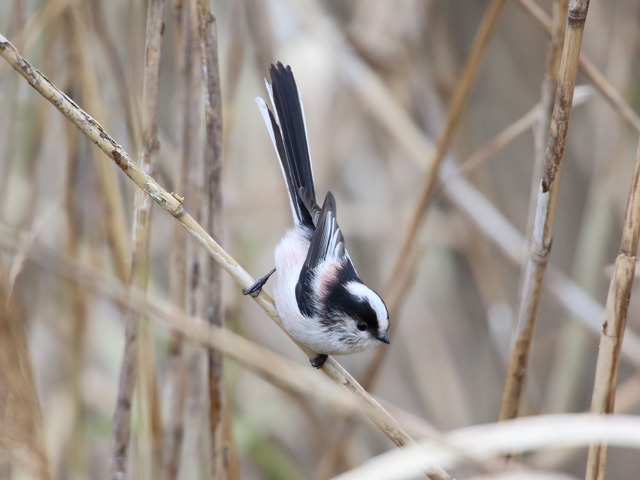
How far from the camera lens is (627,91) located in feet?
7.36

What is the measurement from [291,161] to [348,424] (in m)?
0.79

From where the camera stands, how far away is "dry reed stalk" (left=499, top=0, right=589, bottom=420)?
39.7 inches

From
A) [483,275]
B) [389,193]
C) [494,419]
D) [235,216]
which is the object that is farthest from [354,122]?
[494,419]

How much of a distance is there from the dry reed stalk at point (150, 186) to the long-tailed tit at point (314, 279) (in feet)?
0.75

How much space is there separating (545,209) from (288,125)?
27.4 inches

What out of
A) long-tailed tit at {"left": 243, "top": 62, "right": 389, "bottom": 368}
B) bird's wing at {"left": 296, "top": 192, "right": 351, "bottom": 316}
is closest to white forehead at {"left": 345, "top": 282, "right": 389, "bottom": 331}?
long-tailed tit at {"left": 243, "top": 62, "right": 389, "bottom": 368}

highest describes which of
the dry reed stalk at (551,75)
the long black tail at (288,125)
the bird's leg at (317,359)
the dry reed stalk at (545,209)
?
the dry reed stalk at (551,75)

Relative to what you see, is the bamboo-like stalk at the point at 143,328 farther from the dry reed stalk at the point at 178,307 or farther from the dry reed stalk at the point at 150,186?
the dry reed stalk at the point at 150,186

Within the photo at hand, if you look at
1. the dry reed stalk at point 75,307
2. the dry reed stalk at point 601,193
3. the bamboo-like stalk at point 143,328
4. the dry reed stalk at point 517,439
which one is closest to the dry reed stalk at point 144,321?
the bamboo-like stalk at point 143,328

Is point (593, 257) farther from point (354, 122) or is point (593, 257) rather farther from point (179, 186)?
point (179, 186)

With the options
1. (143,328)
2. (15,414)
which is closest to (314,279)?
(143,328)

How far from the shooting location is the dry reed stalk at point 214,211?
1.27 meters

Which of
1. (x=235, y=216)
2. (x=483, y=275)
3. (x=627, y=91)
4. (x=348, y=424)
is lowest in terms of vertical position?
(x=348, y=424)

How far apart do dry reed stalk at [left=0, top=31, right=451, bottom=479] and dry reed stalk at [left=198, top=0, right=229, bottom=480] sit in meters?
0.22
